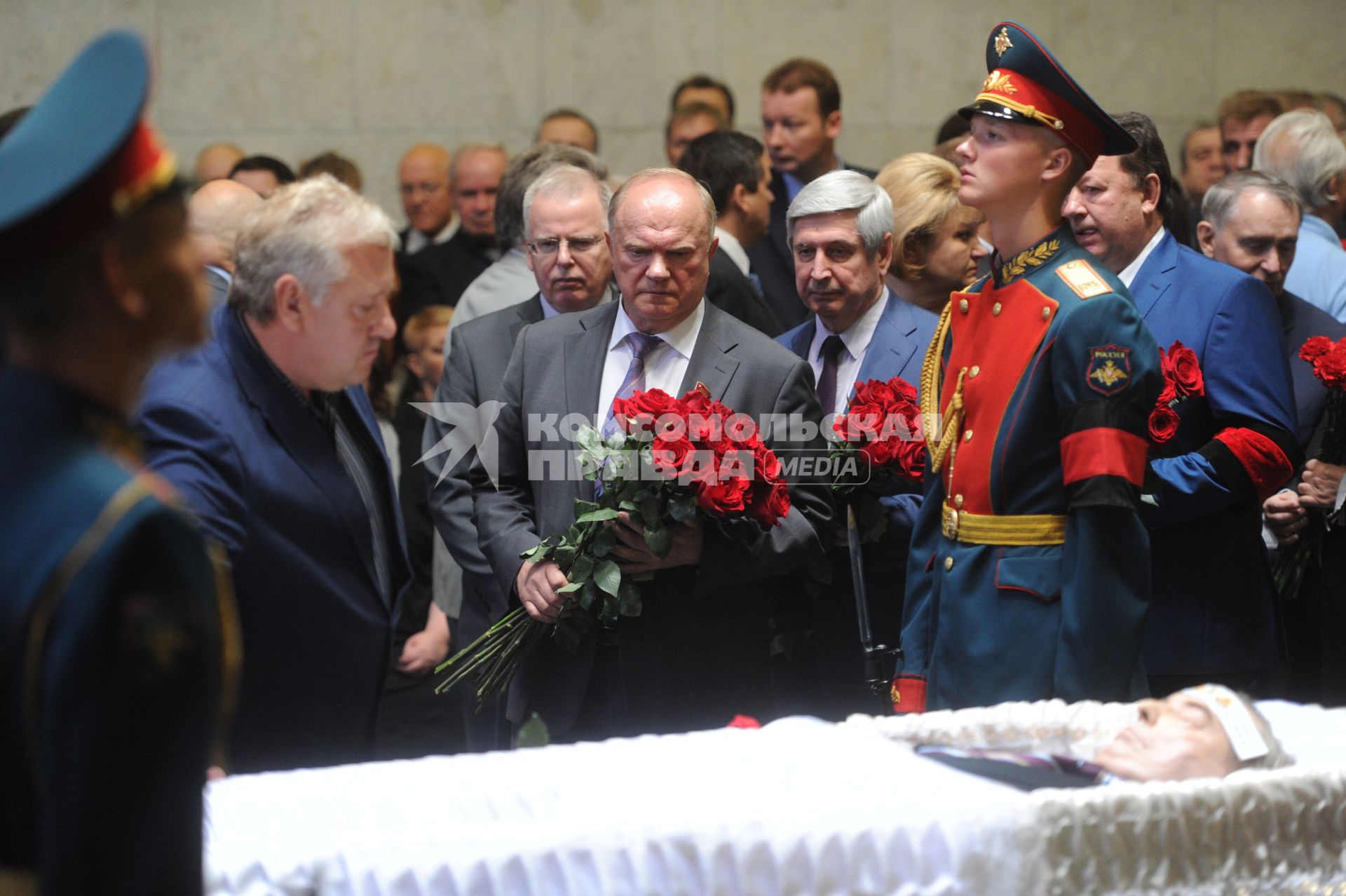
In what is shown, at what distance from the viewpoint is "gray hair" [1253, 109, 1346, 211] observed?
5.05 m

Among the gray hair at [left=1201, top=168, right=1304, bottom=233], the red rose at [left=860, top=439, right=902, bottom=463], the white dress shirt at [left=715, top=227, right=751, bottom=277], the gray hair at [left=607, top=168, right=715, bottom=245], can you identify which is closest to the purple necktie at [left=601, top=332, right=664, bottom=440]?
the gray hair at [left=607, top=168, right=715, bottom=245]

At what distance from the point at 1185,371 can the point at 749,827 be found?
1792mm

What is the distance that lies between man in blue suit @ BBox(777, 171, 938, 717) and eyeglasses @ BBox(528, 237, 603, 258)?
54 cm

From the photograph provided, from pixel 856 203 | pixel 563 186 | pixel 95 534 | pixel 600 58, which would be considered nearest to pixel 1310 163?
pixel 856 203

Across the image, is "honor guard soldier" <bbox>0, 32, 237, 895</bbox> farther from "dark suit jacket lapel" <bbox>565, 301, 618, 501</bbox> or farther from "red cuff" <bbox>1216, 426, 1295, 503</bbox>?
"red cuff" <bbox>1216, 426, 1295, 503</bbox>

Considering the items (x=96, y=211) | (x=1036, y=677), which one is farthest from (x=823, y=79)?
(x=96, y=211)

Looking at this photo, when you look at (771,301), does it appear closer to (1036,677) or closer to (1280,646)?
(1280,646)

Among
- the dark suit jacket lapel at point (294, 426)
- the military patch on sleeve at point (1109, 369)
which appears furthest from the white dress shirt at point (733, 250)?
the dark suit jacket lapel at point (294, 426)

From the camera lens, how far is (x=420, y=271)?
21.5ft

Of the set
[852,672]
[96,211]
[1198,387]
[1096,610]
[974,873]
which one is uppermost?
[96,211]

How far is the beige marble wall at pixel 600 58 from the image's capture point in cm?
774

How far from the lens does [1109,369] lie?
252 centimetres

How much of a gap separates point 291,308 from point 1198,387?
6.42 ft

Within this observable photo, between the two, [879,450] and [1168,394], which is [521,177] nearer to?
[879,450]
